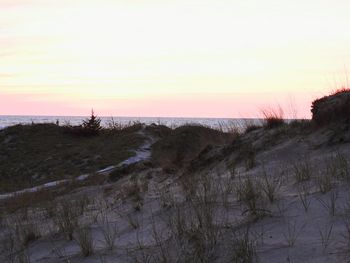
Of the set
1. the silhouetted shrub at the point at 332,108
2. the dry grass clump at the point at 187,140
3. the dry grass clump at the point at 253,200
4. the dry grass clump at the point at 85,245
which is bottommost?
the dry grass clump at the point at 85,245

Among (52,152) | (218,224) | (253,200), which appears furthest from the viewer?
(52,152)

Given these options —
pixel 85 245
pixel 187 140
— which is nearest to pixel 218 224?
pixel 85 245

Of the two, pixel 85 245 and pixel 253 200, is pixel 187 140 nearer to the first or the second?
pixel 253 200

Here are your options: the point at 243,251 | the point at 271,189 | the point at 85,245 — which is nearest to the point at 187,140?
the point at 271,189

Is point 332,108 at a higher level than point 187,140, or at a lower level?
higher

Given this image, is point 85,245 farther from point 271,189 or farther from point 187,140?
point 187,140

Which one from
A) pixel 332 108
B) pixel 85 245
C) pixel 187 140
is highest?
pixel 332 108

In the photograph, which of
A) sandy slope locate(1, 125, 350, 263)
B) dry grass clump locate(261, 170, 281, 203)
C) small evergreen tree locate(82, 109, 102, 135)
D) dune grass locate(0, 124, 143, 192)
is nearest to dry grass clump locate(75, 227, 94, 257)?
sandy slope locate(1, 125, 350, 263)

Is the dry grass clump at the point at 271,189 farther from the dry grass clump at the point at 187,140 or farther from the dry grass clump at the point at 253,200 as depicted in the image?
→ the dry grass clump at the point at 187,140

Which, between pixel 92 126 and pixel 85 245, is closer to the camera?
pixel 85 245

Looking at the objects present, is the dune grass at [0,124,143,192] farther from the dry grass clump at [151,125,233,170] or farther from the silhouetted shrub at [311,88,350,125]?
the silhouetted shrub at [311,88,350,125]

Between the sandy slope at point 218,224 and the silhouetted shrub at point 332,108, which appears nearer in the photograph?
the sandy slope at point 218,224

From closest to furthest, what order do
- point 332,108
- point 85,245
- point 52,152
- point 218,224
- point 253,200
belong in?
point 218,224, point 85,245, point 253,200, point 332,108, point 52,152

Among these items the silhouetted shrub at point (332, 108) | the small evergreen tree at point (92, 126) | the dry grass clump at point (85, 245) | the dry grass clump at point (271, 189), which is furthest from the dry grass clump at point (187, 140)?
the dry grass clump at point (85, 245)
